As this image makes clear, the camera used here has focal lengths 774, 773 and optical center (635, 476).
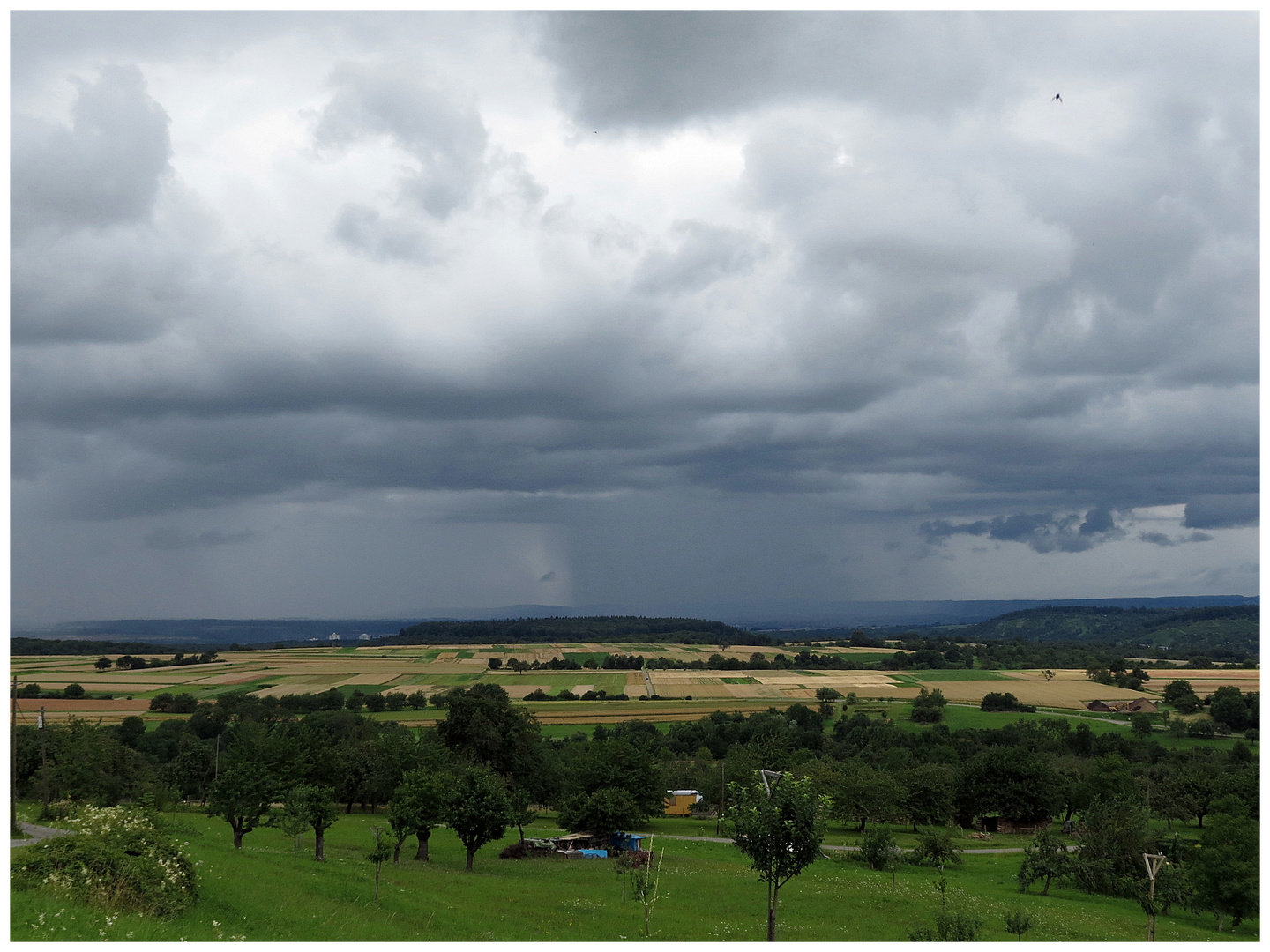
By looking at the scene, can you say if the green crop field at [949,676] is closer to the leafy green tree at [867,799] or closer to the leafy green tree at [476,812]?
the leafy green tree at [867,799]

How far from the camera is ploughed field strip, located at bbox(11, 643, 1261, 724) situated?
136 meters

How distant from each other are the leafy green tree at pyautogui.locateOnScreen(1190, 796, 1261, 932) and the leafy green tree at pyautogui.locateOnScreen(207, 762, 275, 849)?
6008cm

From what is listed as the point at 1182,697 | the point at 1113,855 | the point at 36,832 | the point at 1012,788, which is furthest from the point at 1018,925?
the point at 1182,697

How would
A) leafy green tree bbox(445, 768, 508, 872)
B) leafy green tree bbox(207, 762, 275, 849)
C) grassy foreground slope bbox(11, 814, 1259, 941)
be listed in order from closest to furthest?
1. grassy foreground slope bbox(11, 814, 1259, 941)
2. leafy green tree bbox(445, 768, 508, 872)
3. leafy green tree bbox(207, 762, 275, 849)

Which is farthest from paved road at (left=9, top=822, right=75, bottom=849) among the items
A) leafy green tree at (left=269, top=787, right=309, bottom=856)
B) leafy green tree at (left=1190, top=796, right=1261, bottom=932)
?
leafy green tree at (left=1190, top=796, right=1261, bottom=932)

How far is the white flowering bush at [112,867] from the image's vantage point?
74.4 feet

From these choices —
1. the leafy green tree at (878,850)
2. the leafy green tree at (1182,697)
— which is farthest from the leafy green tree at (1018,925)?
the leafy green tree at (1182,697)

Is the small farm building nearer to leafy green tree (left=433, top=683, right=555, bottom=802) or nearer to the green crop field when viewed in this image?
leafy green tree (left=433, top=683, right=555, bottom=802)

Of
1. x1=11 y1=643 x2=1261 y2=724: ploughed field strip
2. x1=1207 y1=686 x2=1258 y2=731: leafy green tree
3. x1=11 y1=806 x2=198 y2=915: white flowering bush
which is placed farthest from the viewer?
x1=11 y1=643 x2=1261 y2=724: ploughed field strip

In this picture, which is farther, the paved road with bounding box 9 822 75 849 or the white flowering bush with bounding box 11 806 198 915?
the paved road with bounding box 9 822 75 849

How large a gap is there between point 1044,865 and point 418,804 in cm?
4166

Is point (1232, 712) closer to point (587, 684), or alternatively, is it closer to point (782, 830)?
point (587, 684)

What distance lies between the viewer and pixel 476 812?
4969 cm

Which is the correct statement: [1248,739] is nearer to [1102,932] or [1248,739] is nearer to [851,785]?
[851,785]
